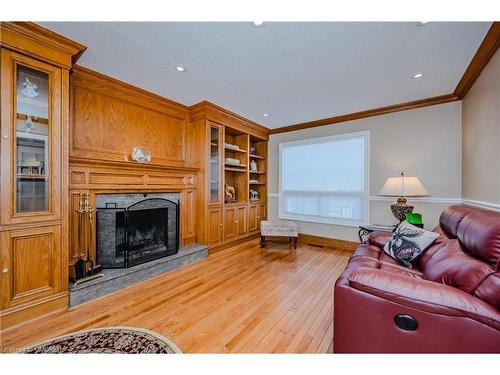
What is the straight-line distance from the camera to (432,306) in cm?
98

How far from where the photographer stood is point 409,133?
10.6 feet

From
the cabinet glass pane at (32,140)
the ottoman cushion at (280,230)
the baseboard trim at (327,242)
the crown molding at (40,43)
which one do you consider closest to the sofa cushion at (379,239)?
the baseboard trim at (327,242)

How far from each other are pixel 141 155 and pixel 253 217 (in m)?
2.46

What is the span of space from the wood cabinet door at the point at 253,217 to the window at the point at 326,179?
0.55 m

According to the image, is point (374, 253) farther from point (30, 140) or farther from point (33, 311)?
point (30, 140)

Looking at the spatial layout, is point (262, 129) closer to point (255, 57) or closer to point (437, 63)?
point (255, 57)

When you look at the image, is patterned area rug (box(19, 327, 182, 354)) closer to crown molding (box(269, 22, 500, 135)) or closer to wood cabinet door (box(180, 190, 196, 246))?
wood cabinet door (box(180, 190, 196, 246))

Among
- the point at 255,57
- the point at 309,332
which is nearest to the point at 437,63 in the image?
the point at 255,57

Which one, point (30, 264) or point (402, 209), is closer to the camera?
point (30, 264)

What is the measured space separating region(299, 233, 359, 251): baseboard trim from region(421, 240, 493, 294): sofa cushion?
2155 millimetres

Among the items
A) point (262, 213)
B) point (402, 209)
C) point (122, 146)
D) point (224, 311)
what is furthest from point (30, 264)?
point (402, 209)

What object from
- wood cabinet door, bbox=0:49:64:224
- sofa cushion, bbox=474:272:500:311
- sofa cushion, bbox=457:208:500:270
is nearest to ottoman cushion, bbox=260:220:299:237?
sofa cushion, bbox=457:208:500:270

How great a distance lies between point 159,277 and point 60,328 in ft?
3.26

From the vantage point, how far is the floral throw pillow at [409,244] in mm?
1864
